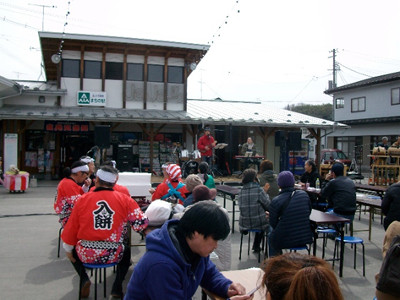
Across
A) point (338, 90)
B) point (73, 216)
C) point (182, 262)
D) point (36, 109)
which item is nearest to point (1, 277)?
point (73, 216)

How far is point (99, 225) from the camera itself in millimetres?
3520

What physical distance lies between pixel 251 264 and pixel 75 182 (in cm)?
294

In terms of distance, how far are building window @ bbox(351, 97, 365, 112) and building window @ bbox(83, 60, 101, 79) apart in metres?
19.7

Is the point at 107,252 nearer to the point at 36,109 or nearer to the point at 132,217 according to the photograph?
the point at 132,217

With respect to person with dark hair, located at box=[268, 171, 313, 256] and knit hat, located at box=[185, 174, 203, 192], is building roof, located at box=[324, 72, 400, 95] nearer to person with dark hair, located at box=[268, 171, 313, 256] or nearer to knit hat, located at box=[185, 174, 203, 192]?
person with dark hair, located at box=[268, 171, 313, 256]

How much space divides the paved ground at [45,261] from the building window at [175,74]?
33.6 ft

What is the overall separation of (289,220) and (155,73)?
13958mm

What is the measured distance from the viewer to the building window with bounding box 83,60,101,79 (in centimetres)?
1619

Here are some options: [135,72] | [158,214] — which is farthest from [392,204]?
[135,72]

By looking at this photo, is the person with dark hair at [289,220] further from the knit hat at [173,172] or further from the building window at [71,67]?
the building window at [71,67]

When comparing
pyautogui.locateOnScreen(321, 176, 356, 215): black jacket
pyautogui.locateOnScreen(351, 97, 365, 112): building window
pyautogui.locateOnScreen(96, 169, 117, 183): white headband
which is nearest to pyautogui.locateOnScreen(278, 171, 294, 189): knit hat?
pyautogui.locateOnScreen(321, 176, 356, 215): black jacket

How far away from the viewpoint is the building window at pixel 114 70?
16391 mm

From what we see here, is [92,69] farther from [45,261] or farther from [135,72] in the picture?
[45,261]

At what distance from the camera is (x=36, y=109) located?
1480 centimetres
